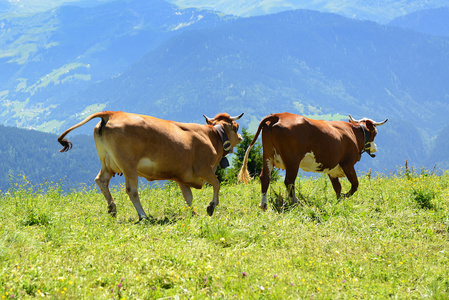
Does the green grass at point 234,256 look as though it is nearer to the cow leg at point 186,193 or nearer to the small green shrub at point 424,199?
the small green shrub at point 424,199

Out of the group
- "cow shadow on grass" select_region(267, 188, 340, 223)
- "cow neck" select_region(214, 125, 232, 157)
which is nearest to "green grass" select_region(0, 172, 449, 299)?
"cow shadow on grass" select_region(267, 188, 340, 223)

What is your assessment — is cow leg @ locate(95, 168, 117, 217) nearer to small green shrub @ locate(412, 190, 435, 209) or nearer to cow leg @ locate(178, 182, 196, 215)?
cow leg @ locate(178, 182, 196, 215)

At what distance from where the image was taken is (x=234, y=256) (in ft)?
19.7

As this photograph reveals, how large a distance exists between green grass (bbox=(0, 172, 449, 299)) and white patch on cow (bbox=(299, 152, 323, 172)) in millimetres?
1633

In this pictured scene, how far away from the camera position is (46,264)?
5.27m

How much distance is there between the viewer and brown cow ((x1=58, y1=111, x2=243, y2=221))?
834cm

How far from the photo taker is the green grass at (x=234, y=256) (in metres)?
4.91

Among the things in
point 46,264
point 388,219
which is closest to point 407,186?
point 388,219

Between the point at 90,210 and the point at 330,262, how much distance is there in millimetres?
5671

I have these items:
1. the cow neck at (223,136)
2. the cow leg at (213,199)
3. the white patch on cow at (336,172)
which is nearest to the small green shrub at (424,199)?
the white patch on cow at (336,172)

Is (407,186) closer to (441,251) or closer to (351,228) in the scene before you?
(351,228)

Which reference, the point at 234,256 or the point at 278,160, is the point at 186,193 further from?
the point at 234,256

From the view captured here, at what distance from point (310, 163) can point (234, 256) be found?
5.12 m

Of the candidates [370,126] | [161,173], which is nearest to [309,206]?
[161,173]
